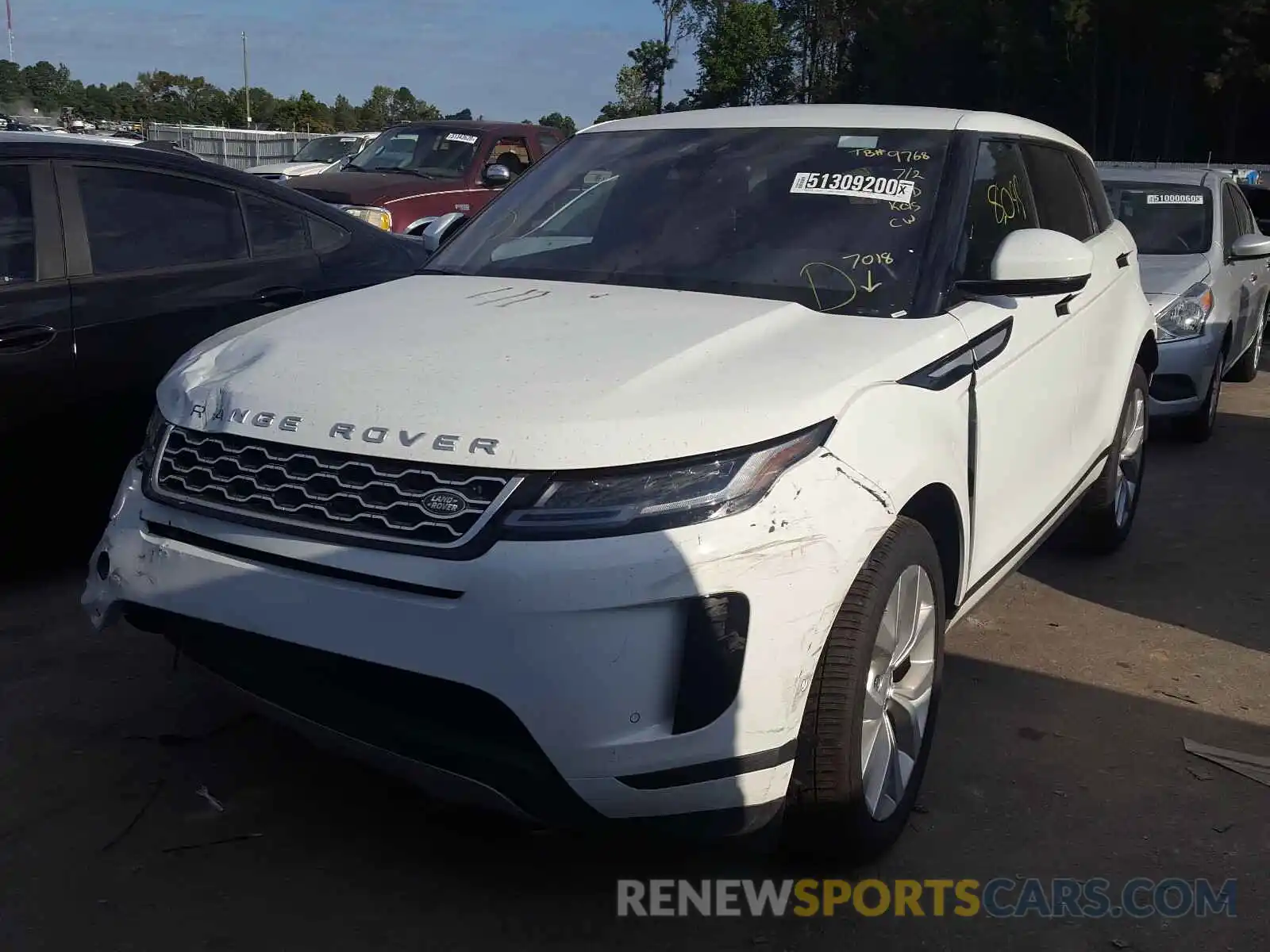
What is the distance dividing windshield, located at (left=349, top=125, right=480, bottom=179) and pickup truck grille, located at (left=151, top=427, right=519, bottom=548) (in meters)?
9.00

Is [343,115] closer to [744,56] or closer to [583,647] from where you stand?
[744,56]

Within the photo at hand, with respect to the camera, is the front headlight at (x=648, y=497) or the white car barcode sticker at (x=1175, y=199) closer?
the front headlight at (x=648, y=497)

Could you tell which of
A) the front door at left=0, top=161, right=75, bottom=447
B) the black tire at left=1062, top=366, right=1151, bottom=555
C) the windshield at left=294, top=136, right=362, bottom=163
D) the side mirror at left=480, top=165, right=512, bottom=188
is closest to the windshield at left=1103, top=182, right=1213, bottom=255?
the black tire at left=1062, top=366, right=1151, bottom=555

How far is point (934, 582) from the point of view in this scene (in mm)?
3070

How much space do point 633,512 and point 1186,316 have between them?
6.14 metres

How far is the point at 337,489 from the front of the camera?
2.56 metres

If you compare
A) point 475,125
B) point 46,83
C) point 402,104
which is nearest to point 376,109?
point 402,104

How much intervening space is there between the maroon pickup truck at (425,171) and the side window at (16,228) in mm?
5426

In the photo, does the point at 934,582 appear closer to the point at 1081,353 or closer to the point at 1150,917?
the point at 1150,917

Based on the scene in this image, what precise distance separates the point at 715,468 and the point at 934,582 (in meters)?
0.85

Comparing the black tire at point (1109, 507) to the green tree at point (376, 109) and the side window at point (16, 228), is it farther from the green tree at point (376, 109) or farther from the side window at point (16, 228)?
the green tree at point (376, 109)

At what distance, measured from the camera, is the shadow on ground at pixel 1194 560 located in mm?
4836

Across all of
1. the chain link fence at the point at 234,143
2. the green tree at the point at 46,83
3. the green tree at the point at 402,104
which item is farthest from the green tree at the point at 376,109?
the chain link fence at the point at 234,143

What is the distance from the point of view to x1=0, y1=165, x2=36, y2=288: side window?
4402 mm
